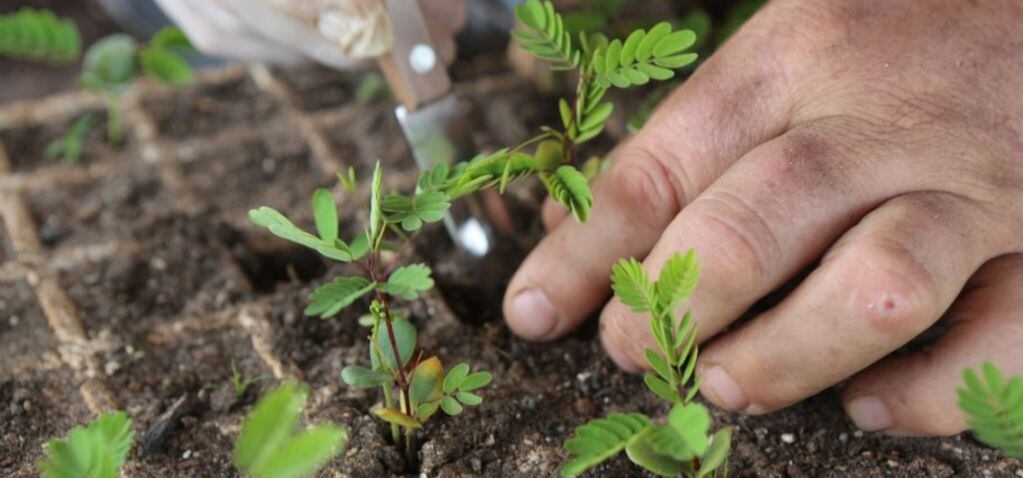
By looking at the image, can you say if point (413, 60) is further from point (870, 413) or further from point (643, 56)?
point (870, 413)

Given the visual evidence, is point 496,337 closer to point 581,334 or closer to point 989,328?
point 581,334

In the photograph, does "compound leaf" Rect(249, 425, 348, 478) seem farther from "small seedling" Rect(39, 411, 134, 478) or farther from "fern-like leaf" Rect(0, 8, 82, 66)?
"fern-like leaf" Rect(0, 8, 82, 66)

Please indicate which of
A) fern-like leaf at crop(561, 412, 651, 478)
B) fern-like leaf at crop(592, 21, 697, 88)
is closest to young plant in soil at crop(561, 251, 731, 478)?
fern-like leaf at crop(561, 412, 651, 478)

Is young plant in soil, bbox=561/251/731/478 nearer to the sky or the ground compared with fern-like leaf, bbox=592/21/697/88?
nearer to the ground

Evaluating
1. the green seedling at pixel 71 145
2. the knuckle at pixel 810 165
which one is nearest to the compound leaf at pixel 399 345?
the knuckle at pixel 810 165

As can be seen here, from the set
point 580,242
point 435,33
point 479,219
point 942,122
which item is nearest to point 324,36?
point 435,33

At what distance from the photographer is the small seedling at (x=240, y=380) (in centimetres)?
125

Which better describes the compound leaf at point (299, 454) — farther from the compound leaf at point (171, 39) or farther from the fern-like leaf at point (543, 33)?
the compound leaf at point (171, 39)

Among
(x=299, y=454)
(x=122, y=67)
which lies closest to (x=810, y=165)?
(x=299, y=454)

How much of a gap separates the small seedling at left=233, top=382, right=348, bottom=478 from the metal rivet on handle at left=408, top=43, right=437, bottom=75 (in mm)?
602

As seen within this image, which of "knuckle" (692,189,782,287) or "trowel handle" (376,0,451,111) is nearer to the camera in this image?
"knuckle" (692,189,782,287)

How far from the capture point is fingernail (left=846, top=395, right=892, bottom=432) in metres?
1.10

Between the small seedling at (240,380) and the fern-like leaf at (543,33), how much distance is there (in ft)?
1.81

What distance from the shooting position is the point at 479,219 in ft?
4.77
